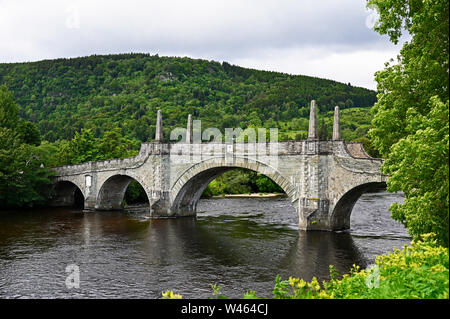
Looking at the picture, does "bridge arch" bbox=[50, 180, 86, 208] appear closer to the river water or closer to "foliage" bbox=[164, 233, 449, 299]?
the river water

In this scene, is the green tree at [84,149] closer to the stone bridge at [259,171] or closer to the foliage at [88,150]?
the foliage at [88,150]

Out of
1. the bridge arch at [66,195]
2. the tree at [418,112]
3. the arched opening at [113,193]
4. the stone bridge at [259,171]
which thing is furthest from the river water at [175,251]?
the bridge arch at [66,195]

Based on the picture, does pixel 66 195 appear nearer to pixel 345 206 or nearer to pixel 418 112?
pixel 345 206

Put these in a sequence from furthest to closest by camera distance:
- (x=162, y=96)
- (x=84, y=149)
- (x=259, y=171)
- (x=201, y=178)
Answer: (x=162, y=96)
(x=84, y=149)
(x=201, y=178)
(x=259, y=171)

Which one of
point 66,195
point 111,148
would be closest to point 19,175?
point 66,195

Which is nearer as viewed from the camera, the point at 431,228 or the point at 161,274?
the point at 431,228

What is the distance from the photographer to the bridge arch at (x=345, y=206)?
27.9m

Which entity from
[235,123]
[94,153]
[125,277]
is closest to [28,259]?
[125,277]

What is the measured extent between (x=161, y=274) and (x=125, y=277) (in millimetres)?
1646

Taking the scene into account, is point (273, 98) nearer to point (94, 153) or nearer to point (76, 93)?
point (76, 93)

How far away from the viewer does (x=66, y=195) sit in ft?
174

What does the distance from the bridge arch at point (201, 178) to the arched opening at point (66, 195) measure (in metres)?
18.1

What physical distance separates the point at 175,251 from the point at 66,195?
32.1 m
